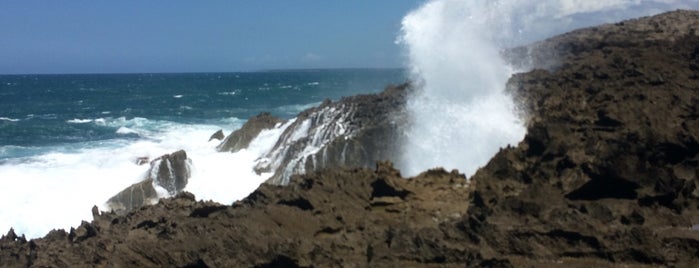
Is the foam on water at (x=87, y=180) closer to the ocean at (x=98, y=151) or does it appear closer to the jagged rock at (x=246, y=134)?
the ocean at (x=98, y=151)

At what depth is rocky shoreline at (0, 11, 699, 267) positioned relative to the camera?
6438 mm

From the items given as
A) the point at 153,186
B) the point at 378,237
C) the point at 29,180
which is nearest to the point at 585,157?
the point at 378,237

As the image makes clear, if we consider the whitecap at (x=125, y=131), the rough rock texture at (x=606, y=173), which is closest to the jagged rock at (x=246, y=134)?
the rough rock texture at (x=606, y=173)

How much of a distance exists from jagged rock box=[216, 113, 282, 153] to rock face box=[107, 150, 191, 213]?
2790mm

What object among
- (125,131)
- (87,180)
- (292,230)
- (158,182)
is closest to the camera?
(292,230)

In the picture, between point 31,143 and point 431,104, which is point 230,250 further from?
point 31,143

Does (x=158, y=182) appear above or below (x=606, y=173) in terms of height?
below

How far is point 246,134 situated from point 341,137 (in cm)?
696

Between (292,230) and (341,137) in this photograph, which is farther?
(341,137)

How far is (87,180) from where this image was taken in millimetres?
19609

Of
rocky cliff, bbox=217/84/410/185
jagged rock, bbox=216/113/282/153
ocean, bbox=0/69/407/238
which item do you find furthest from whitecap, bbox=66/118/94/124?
rocky cliff, bbox=217/84/410/185

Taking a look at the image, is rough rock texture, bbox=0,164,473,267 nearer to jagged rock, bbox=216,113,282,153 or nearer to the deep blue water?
jagged rock, bbox=216,113,282,153

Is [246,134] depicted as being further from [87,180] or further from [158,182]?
[87,180]

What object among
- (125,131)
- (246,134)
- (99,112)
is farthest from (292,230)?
(99,112)
